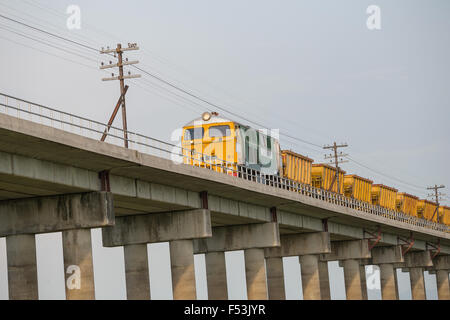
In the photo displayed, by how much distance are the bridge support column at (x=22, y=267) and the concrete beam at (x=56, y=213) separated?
47 centimetres

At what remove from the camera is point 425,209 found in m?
92.1

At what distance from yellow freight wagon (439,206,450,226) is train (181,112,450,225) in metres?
30.5

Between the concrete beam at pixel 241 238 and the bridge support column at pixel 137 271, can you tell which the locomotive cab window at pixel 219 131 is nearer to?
the concrete beam at pixel 241 238

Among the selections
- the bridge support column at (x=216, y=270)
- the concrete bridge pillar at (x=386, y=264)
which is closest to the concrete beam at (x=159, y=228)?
the bridge support column at (x=216, y=270)

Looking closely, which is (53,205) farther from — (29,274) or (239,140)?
(239,140)

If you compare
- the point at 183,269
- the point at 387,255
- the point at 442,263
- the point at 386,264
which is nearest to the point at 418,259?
the point at 386,264

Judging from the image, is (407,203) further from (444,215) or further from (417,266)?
(444,215)

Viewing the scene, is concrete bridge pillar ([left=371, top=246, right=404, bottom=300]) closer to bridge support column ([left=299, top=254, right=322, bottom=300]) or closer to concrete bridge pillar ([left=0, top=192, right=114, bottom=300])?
bridge support column ([left=299, top=254, right=322, bottom=300])

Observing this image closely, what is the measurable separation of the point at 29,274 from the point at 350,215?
2985 centimetres

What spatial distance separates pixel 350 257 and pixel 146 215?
29378 mm

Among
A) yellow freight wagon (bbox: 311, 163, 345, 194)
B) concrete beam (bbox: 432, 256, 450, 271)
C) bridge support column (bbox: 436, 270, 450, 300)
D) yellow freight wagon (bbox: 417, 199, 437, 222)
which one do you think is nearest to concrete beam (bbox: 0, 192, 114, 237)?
yellow freight wagon (bbox: 311, 163, 345, 194)

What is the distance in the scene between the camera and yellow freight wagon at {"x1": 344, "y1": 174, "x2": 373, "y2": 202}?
71500 mm

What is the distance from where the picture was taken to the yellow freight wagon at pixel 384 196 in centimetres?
7694
